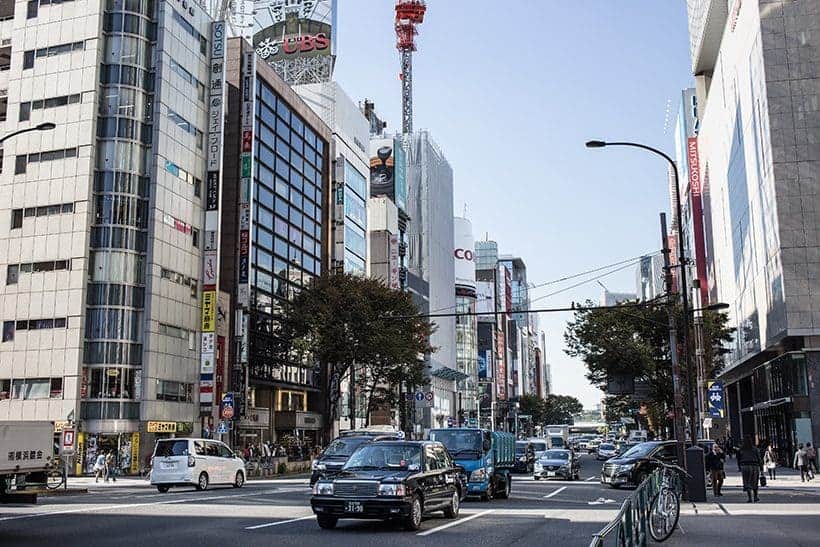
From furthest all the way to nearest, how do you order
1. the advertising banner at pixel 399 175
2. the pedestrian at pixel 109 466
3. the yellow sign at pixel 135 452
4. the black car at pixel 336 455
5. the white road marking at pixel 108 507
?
the advertising banner at pixel 399 175, the yellow sign at pixel 135 452, the pedestrian at pixel 109 466, the black car at pixel 336 455, the white road marking at pixel 108 507

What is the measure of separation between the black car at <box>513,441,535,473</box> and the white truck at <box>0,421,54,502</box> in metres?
35.7

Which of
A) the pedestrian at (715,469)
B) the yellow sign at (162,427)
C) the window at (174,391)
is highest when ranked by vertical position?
the window at (174,391)

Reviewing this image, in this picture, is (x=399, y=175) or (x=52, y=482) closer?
(x=52, y=482)

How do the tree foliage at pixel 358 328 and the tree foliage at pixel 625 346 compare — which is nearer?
the tree foliage at pixel 625 346

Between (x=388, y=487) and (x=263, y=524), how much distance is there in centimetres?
293

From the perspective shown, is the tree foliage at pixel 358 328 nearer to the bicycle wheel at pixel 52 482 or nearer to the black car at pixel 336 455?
the black car at pixel 336 455

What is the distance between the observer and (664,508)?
14.1 metres

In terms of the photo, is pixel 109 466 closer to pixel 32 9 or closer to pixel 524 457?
pixel 524 457

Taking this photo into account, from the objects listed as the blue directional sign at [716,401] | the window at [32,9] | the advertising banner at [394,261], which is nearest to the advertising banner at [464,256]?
the advertising banner at [394,261]

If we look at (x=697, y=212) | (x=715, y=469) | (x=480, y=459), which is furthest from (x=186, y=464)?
(x=697, y=212)

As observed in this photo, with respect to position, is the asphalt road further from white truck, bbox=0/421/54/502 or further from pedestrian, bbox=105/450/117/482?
pedestrian, bbox=105/450/117/482

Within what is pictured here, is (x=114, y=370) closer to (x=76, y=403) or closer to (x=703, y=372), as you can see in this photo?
(x=76, y=403)

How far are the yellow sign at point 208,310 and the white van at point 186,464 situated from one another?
1091 inches

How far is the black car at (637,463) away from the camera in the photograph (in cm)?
3167
